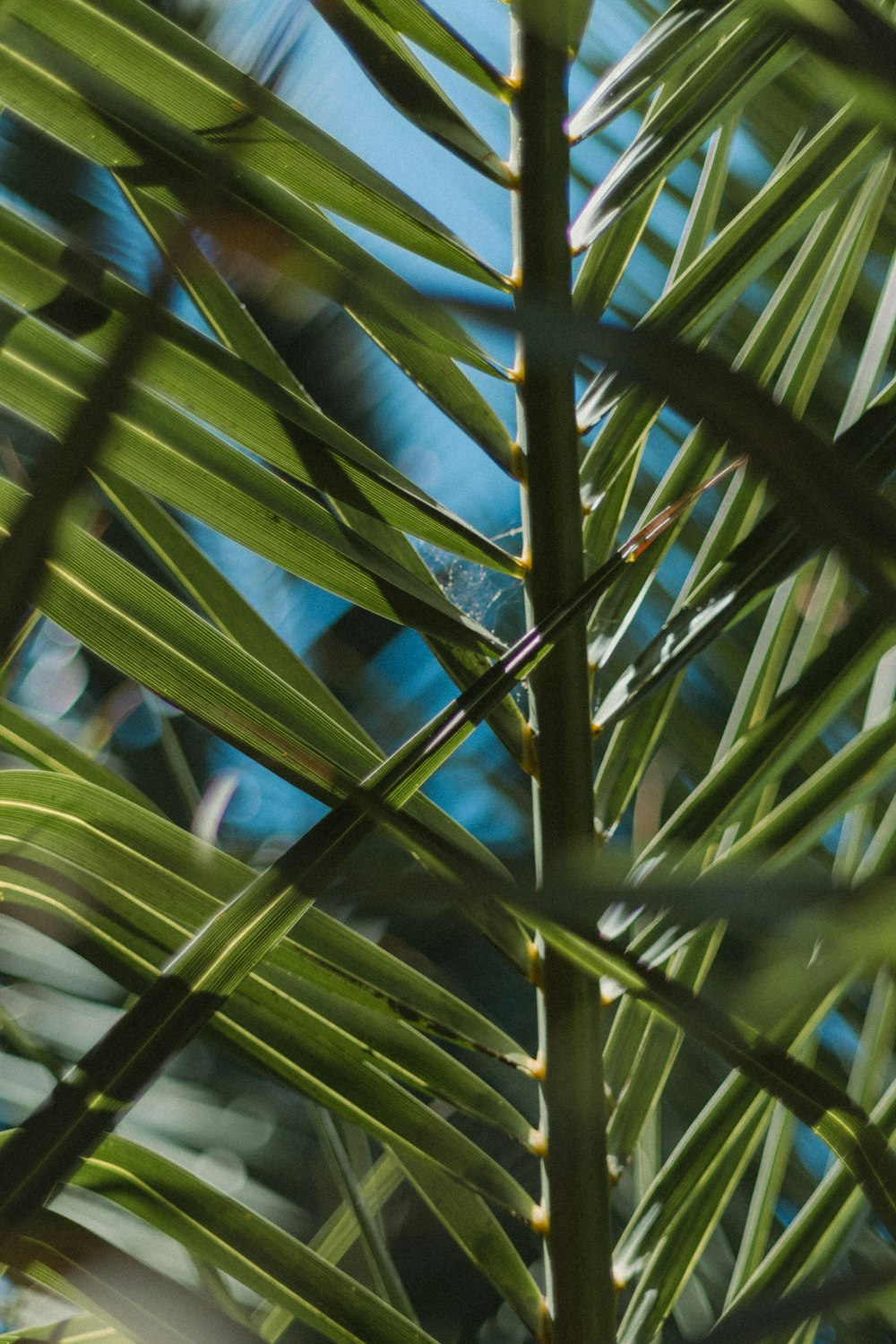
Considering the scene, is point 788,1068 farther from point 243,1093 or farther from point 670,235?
point 670,235

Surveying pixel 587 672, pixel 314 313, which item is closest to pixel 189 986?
pixel 587 672

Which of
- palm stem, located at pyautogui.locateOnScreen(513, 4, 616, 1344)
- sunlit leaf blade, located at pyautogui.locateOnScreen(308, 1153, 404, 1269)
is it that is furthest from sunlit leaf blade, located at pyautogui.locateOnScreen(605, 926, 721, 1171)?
sunlit leaf blade, located at pyautogui.locateOnScreen(308, 1153, 404, 1269)

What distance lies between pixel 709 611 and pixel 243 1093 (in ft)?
1.76

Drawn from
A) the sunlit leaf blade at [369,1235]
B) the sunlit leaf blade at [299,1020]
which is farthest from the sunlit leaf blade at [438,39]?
the sunlit leaf blade at [369,1235]

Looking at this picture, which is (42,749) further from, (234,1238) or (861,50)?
(861,50)

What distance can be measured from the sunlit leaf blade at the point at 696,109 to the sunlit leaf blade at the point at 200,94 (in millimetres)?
91

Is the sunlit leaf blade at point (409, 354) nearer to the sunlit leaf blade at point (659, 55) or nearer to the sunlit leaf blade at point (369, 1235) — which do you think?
the sunlit leaf blade at point (659, 55)

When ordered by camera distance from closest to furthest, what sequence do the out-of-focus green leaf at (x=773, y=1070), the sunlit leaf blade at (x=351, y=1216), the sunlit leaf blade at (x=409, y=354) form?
the out-of-focus green leaf at (x=773, y=1070)
the sunlit leaf blade at (x=409, y=354)
the sunlit leaf blade at (x=351, y=1216)

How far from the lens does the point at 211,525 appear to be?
32 cm

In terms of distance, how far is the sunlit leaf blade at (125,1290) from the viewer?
0.83ft

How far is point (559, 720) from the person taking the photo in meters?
0.36

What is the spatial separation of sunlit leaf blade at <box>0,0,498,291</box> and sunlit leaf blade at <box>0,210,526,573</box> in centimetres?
5

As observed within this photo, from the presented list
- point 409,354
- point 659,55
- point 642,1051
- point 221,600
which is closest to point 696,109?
point 659,55

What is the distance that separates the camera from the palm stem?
333mm
